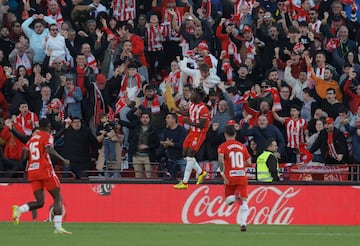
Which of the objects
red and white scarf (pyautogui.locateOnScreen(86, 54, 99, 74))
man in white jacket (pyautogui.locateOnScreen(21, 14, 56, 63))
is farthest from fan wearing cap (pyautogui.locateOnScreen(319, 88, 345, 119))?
man in white jacket (pyautogui.locateOnScreen(21, 14, 56, 63))

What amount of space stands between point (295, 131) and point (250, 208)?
227 centimetres

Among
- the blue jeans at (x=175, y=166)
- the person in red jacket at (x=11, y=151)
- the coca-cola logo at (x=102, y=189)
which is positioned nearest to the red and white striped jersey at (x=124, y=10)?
the person in red jacket at (x=11, y=151)

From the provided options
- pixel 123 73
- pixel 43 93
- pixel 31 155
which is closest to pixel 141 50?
pixel 123 73

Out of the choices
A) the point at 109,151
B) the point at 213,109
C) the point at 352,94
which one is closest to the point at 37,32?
the point at 109,151

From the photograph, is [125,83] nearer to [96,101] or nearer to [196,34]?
[96,101]

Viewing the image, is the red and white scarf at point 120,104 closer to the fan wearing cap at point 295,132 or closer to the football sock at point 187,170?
the football sock at point 187,170

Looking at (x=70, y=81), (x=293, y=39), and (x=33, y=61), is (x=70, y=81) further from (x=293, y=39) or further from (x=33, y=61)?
(x=293, y=39)

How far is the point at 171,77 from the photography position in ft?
94.5

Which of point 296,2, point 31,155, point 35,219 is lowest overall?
point 35,219

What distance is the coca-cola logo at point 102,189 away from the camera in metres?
26.1

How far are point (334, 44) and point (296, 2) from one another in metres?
2.38

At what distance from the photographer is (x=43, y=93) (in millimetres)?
27750

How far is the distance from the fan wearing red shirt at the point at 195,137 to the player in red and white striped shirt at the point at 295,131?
2663mm

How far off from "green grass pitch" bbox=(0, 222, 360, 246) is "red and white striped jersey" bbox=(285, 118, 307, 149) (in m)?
3.03
